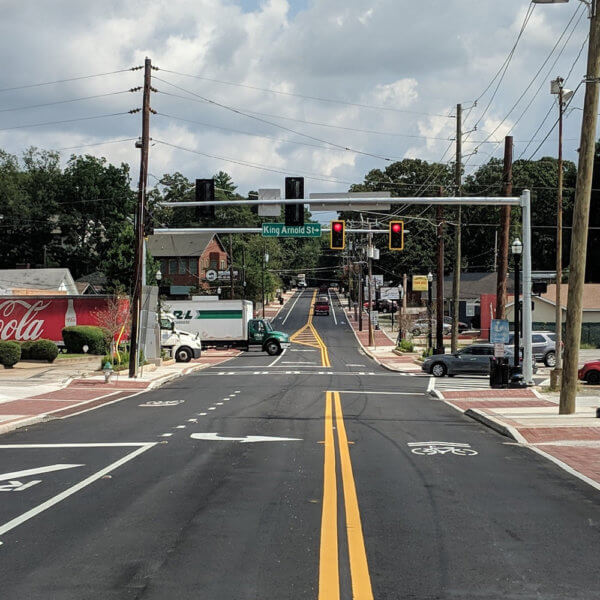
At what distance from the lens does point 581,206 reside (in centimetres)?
1836

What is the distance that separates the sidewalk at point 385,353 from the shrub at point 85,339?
16299 mm

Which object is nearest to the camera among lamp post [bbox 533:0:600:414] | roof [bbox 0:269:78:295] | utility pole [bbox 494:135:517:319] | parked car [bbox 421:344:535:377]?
lamp post [bbox 533:0:600:414]

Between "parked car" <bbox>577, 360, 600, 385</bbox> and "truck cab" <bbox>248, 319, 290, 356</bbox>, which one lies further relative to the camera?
"truck cab" <bbox>248, 319, 290, 356</bbox>

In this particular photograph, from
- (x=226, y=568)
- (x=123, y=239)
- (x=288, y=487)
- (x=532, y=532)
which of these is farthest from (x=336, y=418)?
(x=123, y=239)

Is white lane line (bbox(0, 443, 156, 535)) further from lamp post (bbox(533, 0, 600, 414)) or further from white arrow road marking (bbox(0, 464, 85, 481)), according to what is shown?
lamp post (bbox(533, 0, 600, 414))

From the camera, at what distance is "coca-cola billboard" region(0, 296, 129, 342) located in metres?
45.4

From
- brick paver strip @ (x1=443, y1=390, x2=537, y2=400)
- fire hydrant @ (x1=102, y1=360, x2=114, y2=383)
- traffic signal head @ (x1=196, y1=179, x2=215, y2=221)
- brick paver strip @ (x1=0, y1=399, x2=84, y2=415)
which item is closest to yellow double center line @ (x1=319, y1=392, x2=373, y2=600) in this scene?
brick paver strip @ (x1=0, y1=399, x2=84, y2=415)

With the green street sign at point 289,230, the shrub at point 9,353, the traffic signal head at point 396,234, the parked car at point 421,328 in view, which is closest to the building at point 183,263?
the parked car at point 421,328

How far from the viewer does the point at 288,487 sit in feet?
33.5

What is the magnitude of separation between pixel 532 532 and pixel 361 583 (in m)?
2.55

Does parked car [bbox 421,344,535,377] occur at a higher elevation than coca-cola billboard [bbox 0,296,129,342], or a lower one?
lower

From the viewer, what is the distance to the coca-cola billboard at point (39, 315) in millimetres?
45406

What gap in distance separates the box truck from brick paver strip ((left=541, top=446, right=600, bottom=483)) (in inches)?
1631

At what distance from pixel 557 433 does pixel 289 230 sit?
1435 centimetres
